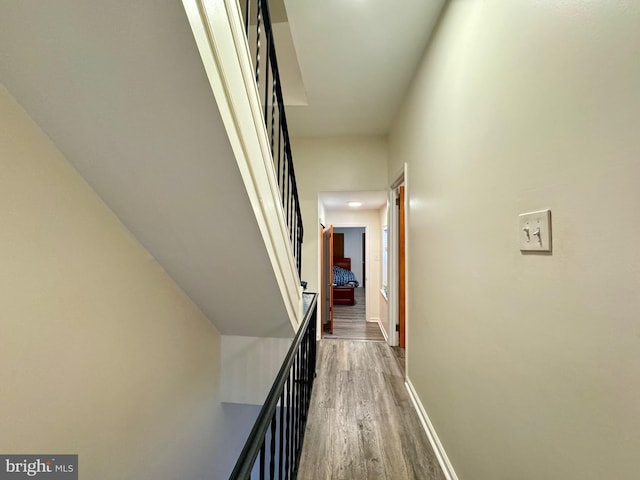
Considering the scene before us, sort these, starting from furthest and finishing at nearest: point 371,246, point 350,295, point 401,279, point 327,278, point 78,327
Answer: point 350,295 < point 371,246 < point 327,278 < point 401,279 < point 78,327

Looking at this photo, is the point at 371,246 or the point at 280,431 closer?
the point at 280,431

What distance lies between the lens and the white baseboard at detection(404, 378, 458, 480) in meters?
1.47

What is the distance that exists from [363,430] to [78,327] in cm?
180

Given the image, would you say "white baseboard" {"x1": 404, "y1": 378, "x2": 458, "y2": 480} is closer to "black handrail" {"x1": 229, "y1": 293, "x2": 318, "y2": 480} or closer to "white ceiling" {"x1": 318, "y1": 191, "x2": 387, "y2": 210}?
"black handrail" {"x1": 229, "y1": 293, "x2": 318, "y2": 480}

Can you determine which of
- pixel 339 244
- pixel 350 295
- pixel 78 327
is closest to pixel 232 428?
pixel 78 327

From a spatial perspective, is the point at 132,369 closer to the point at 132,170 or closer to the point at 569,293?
the point at 132,170

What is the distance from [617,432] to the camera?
0.62 meters

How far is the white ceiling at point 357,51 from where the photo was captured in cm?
170

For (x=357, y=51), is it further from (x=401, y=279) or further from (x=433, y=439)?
(x=433, y=439)

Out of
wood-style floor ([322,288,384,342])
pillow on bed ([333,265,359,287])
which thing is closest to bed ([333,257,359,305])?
pillow on bed ([333,265,359,287])

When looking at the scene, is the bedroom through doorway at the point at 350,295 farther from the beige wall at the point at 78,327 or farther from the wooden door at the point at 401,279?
the beige wall at the point at 78,327

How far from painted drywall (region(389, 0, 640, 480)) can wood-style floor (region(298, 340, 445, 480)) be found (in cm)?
30

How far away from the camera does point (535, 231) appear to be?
2.83 feet

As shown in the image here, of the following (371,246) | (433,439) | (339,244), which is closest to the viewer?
(433,439)
